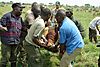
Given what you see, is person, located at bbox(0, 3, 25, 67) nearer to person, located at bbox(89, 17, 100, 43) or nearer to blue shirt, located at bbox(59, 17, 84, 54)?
blue shirt, located at bbox(59, 17, 84, 54)

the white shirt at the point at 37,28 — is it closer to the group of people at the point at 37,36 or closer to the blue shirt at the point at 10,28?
the group of people at the point at 37,36

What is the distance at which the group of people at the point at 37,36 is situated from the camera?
8141mm

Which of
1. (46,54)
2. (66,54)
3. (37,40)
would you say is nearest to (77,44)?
(66,54)

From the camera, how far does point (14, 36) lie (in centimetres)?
935

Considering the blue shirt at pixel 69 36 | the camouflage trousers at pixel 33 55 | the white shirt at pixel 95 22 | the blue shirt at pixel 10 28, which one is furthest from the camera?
the white shirt at pixel 95 22

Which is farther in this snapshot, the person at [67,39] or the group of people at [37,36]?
the group of people at [37,36]

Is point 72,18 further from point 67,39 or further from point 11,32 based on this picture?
point 67,39

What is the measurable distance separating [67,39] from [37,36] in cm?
82

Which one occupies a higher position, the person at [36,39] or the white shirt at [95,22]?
the person at [36,39]

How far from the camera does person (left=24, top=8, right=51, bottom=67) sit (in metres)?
8.46

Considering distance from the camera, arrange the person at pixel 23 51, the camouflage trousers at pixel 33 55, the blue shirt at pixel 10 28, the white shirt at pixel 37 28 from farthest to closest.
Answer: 1. the person at pixel 23 51
2. the blue shirt at pixel 10 28
3. the camouflage trousers at pixel 33 55
4. the white shirt at pixel 37 28

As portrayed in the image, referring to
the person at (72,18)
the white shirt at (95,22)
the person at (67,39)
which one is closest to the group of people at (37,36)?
the person at (67,39)

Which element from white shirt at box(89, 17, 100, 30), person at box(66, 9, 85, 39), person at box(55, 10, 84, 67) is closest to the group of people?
person at box(55, 10, 84, 67)

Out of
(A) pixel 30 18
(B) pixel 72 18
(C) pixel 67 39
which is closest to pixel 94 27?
(B) pixel 72 18
